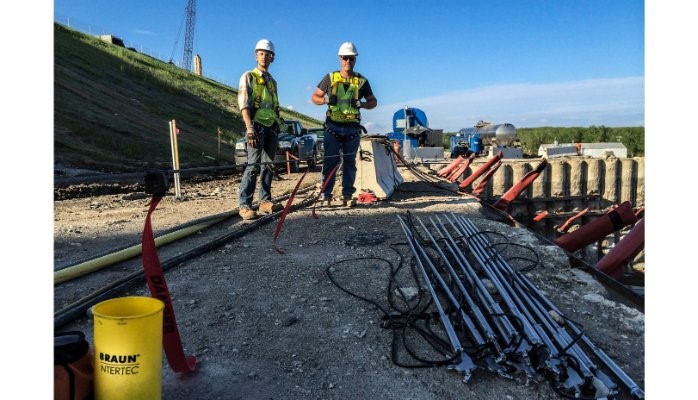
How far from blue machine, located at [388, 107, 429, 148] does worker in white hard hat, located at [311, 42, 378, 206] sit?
15.0 metres

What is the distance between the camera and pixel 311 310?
11.4 ft

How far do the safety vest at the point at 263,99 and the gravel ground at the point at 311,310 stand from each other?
137 centimetres

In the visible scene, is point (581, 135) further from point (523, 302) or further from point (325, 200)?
point (523, 302)

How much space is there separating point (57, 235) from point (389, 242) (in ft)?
12.9

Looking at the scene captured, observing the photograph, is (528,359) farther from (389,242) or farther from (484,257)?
(389,242)

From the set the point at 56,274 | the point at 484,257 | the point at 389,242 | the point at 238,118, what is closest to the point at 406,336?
the point at 484,257

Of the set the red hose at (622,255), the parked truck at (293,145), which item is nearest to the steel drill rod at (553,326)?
the red hose at (622,255)

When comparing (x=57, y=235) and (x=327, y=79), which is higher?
(x=327, y=79)

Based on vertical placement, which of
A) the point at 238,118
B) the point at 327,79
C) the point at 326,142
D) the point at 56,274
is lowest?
the point at 56,274

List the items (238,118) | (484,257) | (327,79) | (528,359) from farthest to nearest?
(238,118)
(327,79)
(484,257)
(528,359)

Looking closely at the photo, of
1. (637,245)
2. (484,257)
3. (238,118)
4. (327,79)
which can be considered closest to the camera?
(484,257)

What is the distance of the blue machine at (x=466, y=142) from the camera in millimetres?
25066

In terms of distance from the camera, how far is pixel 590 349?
3008 mm

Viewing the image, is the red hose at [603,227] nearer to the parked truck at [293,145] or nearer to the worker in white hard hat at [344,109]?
the worker in white hard hat at [344,109]
